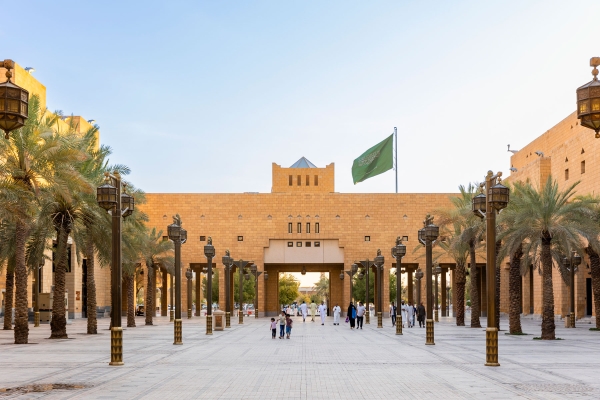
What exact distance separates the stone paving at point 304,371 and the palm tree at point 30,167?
2.69m

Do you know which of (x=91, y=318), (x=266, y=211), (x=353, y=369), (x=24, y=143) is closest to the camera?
(x=353, y=369)

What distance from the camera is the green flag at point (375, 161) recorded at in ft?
248

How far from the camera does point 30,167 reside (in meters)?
28.4

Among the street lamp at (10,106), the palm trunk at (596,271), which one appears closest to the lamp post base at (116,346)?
the street lamp at (10,106)

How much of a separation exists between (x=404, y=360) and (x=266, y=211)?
176 ft

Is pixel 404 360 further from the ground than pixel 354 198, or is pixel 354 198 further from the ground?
pixel 354 198

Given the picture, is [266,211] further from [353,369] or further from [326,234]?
[353,369]

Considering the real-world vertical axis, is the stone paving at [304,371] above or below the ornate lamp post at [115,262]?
below

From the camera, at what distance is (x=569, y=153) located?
2021 inches

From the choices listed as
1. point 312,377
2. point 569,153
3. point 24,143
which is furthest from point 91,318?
point 569,153

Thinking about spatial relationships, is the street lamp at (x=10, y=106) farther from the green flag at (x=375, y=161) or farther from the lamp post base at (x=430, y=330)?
the green flag at (x=375, y=161)

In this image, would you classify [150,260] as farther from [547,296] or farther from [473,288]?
[547,296]

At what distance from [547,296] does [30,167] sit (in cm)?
1965

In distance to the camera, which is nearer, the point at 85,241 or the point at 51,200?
the point at 51,200
